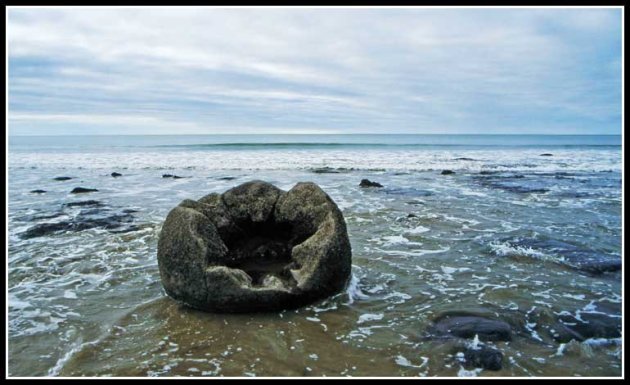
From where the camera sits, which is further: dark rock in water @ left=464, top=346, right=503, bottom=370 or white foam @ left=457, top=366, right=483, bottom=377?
dark rock in water @ left=464, top=346, right=503, bottom=370

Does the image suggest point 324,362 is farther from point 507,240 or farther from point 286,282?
point 507,240

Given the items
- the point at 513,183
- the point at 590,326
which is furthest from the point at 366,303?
the point at 513,183

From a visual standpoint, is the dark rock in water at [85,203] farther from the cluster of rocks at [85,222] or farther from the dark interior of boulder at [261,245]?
the dark interior of boulder at [261,245]

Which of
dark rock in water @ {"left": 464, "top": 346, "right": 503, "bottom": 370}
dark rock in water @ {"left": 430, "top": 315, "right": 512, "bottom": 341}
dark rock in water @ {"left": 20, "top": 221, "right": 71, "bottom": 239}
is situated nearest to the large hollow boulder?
dark rock in water @ {"left": 430, "top": 315, "right": 512, "bottom": 341}

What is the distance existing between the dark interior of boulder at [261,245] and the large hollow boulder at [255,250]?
1cm

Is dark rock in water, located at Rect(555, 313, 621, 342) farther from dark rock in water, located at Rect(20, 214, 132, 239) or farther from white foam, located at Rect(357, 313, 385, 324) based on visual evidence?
dark rock in water, located at Rect(20, 214, 132, 239)

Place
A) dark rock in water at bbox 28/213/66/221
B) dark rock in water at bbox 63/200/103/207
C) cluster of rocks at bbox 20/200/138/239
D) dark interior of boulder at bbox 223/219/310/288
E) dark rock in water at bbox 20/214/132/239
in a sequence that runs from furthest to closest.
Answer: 1. dark rock in water at bbox 63/200/103/207
2. dark rock in water at bbox 28/213/66/221
3. cluster of rocks at bbox 20/200/138/239
4. dark rock in water at bbox 20/214/132/239
5. dark interior of boulder at bbox 223/219/310/288

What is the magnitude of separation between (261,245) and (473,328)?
341 centimetres

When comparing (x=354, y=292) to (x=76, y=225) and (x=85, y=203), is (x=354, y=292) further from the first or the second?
(x=85, y=203)

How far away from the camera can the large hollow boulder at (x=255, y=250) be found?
5605 mm

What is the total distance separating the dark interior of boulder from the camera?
6.80 m

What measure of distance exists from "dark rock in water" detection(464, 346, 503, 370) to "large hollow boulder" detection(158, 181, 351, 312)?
2.01 m

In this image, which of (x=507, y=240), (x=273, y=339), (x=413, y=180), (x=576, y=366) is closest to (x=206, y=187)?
(x=413, y=180)

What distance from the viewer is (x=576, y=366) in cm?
440
